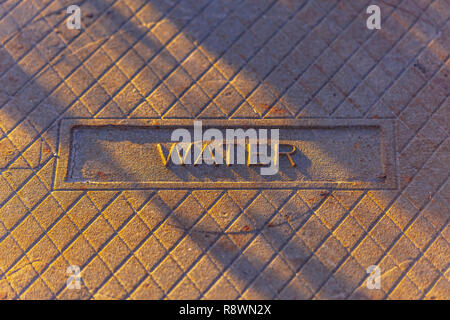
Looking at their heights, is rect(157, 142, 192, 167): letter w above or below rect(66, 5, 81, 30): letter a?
below

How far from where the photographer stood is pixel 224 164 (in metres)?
2.61

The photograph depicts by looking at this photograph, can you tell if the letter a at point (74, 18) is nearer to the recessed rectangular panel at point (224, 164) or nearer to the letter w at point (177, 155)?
the recessed rectangular panel at point (224, 164)

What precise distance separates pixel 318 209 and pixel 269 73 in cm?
110

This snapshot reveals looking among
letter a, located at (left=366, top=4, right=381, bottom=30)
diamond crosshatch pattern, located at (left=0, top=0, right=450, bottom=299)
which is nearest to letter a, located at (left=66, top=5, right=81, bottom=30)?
diamond crosshatch pattern, located at (left=0, top=0, right=450, bottom=299)

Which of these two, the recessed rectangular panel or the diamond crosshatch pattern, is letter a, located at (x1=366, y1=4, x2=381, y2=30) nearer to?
the diamond crosshatch pattern

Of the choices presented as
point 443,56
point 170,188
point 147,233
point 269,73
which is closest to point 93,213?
point 147,233

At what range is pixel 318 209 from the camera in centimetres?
253

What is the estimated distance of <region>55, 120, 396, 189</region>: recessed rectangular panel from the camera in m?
2.57

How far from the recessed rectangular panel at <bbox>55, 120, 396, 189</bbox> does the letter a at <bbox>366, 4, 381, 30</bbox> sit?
0.81 metres

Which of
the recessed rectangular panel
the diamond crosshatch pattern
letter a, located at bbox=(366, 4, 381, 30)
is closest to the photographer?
the diamond crosshatch pattern

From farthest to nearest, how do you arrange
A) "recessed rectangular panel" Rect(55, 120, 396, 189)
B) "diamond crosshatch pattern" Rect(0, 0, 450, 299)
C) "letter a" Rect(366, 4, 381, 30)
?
"letter a" Rect(366, 4, 381, 30) → "recessed rectangular panel" Rect(55, 120, 396, 189) → "diamond crosshatch pattern" Rect(0, 0, 450, 299)

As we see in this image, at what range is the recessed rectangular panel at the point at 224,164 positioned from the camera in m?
2.57

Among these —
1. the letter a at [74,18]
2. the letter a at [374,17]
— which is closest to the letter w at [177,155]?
the letter a at [74,18]

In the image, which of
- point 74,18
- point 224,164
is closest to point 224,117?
point 224,164
